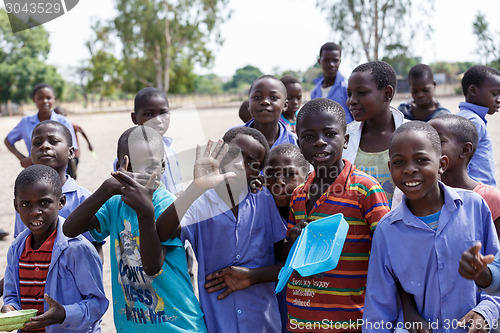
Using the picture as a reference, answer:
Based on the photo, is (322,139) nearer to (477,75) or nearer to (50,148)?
(50,148)

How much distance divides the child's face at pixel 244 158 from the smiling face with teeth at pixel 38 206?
3.05ft

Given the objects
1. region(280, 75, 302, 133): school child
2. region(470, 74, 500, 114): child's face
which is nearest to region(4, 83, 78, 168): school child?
region(280, 75, 302, 133): school child

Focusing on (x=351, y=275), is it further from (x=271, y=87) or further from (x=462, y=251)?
(x=271, y=87)

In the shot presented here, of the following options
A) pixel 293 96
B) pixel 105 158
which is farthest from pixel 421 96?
pixel 105 158

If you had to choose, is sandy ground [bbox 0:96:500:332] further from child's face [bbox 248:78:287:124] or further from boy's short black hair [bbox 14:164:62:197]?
boy's short black hair [bbox 14:164:62:197]

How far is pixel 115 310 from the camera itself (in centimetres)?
252

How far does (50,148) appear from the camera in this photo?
3.32m

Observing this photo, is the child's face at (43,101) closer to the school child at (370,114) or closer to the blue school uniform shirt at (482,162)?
the school child at (370,114)

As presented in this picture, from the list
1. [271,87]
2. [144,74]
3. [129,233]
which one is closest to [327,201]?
[129,233]

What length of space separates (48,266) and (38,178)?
448 mm

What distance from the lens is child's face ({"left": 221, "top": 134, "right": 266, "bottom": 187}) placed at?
8.31 feet

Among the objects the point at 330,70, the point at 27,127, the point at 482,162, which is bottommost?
the point at 27,127

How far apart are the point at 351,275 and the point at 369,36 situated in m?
24.8

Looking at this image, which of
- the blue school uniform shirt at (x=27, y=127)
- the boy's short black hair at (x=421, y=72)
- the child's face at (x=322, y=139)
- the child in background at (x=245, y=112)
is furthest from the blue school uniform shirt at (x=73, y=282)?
the boy's short black hair at (x=421, y=72)
